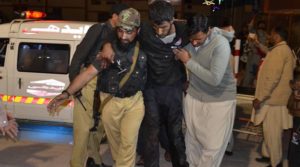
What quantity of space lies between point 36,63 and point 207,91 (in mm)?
3369

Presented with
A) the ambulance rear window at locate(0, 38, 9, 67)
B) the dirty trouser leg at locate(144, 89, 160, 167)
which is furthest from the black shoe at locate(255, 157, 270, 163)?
the ambulance rear window at locate(0, 38, 9, 67)

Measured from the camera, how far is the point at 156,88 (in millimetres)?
4508

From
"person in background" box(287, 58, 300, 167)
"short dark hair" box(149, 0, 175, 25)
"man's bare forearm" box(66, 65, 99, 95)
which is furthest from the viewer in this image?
"person in background" box(287, 58, 300, 167)

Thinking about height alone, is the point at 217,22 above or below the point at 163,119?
above

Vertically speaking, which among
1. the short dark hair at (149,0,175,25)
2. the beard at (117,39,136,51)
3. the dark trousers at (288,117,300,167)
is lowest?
the dark trousers at (288,117,300,167)

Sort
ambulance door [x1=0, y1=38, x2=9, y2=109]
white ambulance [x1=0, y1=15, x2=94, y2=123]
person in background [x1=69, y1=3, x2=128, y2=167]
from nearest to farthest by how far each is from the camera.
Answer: person in background [x1=69, y1=3, x2=128, y2=167]
white ambulance [x1=0, y1=15, x2=94, y2=123]
ambulance door [x1=0, y1=38, x2=9, y2=109]

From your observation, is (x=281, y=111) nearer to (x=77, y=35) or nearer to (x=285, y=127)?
(x=285, y=127)

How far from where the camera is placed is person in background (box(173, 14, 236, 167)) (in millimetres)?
4141

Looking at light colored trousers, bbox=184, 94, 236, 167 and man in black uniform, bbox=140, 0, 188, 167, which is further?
light colored trousers, bbox=184, 94, 236, 167

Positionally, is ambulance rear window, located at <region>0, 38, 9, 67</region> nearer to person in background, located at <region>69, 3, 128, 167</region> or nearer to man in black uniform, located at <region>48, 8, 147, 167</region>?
person in background, located at <region>69, 3, 128, 167</region>

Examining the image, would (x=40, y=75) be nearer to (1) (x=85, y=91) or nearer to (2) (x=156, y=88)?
(1) (x=85, y=91)

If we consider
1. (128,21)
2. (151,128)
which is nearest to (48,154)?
(151,128)

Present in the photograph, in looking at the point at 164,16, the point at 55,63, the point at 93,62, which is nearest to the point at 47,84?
the point at 55,63

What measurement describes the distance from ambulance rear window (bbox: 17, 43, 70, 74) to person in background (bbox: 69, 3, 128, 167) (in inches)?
75.6
